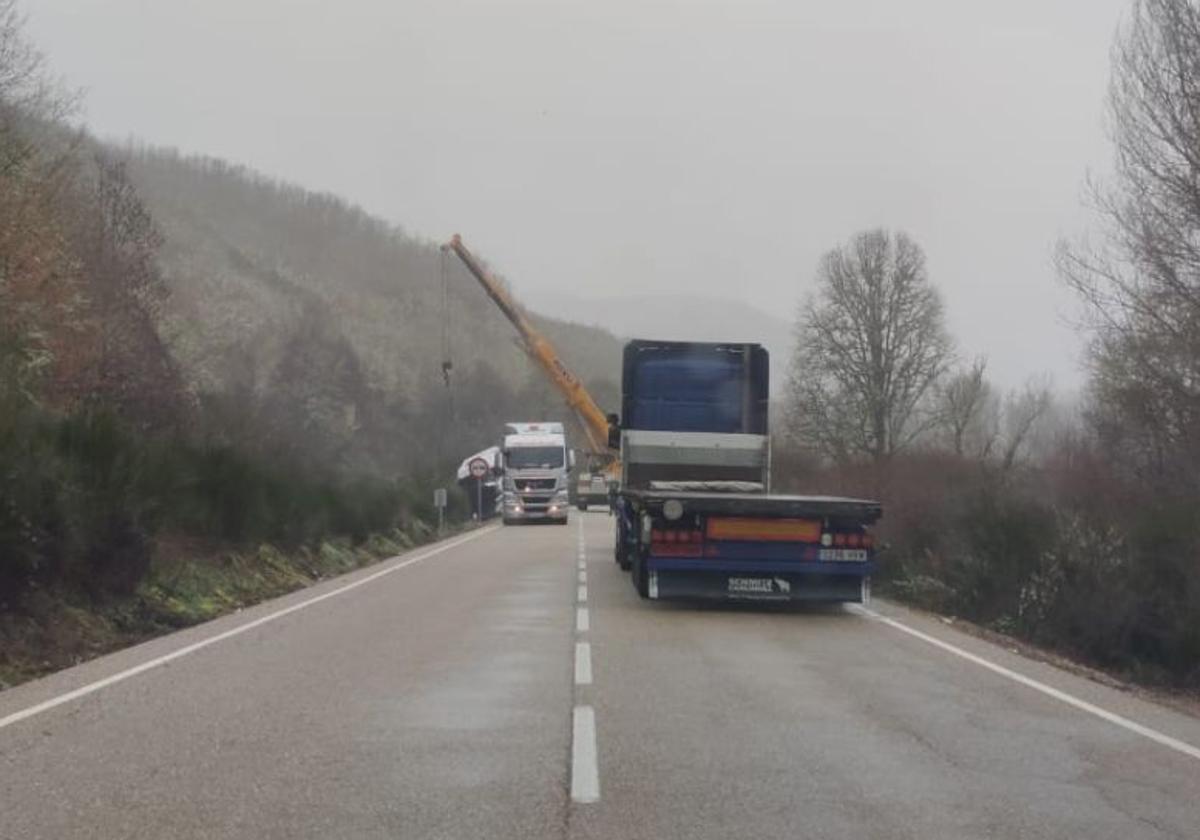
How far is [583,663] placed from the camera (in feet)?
38.1

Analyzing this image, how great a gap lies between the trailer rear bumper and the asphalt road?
1667mm

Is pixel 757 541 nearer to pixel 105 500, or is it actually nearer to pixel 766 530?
pixel 766 530

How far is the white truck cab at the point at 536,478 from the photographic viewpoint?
2068 inches

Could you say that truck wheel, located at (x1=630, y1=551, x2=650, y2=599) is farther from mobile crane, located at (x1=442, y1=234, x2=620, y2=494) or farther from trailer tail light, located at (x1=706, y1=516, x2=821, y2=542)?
mobile crane, located at (x1=442, y1=234, x2=620, y2=494)

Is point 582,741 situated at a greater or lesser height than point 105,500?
lesser

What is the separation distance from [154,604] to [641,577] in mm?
6098

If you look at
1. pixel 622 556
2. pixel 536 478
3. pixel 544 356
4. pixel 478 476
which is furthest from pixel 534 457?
pixel 622 556

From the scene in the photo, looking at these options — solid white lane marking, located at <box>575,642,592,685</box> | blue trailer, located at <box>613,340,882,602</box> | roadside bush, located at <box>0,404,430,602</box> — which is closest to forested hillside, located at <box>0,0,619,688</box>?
roadside bush, located at <box>0,404,430,602</box>

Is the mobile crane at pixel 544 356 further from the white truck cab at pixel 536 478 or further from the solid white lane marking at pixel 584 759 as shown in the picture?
the solid white lane marking at pixel 584 759

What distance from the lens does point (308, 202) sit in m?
140

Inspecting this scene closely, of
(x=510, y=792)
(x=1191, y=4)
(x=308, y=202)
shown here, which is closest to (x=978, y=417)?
(x=1191, y=4)

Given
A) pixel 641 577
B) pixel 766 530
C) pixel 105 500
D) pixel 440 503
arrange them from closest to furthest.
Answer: pixel 105 500
pixel 766 530
pixel 641 577
pixel 440 503

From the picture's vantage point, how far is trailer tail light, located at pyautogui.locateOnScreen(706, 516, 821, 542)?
52.3 ft

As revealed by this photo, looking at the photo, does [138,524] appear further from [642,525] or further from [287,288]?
[287,288]
